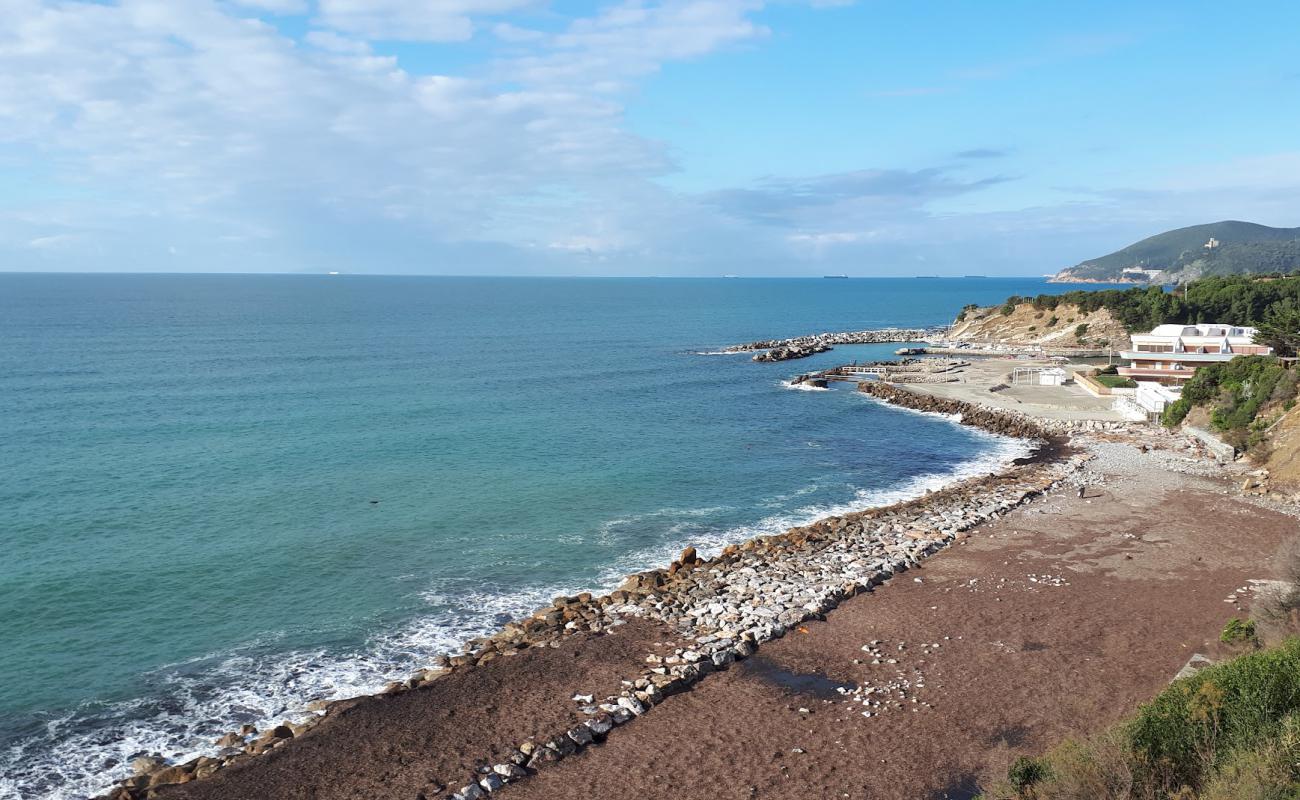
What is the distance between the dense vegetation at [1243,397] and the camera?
146 ft

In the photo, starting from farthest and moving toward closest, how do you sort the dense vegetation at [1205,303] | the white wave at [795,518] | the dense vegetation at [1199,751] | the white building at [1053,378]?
the dense vegetation at [1205,303]
the white building at [1053,378]
the white wave at [795,518]
the dense vegetation at [1199,751]

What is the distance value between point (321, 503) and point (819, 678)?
25409 mm

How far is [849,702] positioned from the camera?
19.7m

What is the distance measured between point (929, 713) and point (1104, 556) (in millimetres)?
15028

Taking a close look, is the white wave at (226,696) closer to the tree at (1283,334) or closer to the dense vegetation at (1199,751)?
the dense vegetation at (1199,751)

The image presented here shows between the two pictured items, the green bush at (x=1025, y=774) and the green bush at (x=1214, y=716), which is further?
the green bush at (x=1025, y=774)

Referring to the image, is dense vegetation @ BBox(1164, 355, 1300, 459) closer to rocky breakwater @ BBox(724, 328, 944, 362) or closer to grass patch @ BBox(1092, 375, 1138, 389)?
grass patch @ BBox(1092, 375, 1138, 389)

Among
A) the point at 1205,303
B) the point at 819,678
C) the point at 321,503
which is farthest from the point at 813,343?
the point at 819,678

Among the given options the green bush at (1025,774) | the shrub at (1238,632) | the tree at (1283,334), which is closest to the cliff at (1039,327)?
the tree at (1283,334)

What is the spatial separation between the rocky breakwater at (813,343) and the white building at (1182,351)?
38756mm

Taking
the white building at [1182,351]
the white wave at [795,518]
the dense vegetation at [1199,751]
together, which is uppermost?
the white building at [1182,351]

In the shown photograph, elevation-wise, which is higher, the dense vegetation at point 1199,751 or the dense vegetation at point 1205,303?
the dense vegetation at point 1205,303

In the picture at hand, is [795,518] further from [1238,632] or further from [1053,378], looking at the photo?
[1053,378]

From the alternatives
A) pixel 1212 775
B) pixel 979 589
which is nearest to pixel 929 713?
pixel 1212 775
